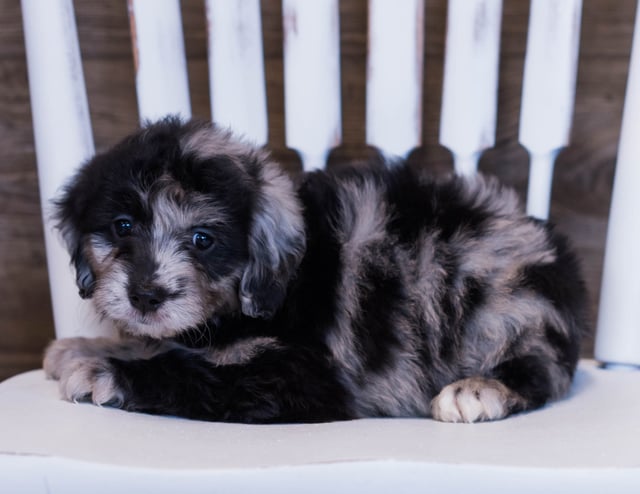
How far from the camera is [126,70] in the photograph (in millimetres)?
1891

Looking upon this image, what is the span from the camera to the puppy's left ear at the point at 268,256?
126 cm

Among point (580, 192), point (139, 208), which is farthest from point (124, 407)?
point (580, 192)

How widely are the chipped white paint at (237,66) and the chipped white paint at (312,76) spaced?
2.3 inches

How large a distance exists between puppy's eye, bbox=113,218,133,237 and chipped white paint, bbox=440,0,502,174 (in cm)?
67

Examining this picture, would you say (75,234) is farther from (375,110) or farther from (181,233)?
(375,110)

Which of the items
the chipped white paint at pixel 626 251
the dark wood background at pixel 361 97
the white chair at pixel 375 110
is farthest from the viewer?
the dark wood background at pixel 361 97

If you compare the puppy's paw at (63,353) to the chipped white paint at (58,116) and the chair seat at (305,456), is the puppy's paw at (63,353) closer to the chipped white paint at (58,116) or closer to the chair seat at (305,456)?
the chipped white paint at (58,116)

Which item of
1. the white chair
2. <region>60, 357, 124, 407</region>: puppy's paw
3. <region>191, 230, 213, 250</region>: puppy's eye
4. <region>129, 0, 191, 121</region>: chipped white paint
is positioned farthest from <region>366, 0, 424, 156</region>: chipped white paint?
<region>60, 357, 124, 407</region>: puppy's paw

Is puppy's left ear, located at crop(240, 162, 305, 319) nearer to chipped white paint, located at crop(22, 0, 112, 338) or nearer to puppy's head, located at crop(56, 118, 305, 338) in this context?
puppy's head, located at crop(56, 118, 305, 338)

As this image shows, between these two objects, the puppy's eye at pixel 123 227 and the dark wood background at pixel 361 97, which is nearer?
the puppy's eye at pixel 123 227

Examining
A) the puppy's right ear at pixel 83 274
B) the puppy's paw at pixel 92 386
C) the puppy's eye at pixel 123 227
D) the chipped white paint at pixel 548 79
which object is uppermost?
the chipped white paint at pixel 548 79

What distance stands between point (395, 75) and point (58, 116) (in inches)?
25.6

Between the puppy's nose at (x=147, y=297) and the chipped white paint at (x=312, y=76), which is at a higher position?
the chipped white paint at (x=312, y=76)

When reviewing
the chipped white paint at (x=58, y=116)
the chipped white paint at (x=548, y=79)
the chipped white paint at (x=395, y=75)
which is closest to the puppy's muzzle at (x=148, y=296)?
the chipped white paint at (x=58, y=116)
